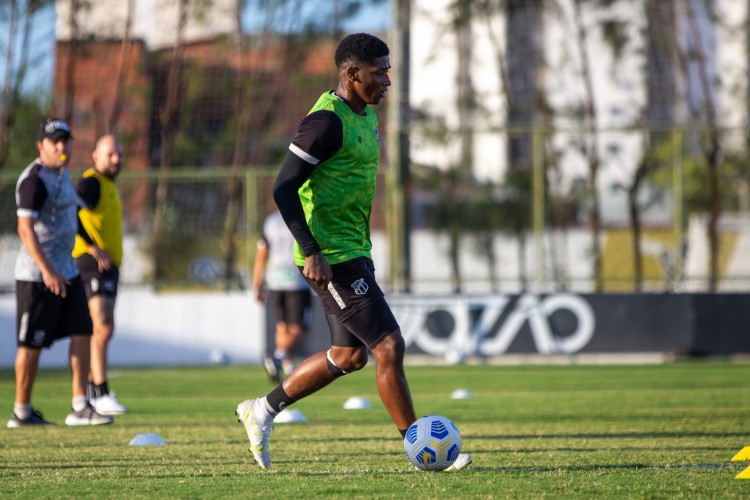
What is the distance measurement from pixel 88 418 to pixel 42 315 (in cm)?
87

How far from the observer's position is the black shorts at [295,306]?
47.2ft

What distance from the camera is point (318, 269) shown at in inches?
240

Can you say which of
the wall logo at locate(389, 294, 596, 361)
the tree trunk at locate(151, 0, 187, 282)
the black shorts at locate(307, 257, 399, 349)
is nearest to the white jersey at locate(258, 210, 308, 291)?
the wall logo at locate(389, 294, 596, 361)

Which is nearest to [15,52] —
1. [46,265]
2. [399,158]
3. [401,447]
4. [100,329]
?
[399,158]

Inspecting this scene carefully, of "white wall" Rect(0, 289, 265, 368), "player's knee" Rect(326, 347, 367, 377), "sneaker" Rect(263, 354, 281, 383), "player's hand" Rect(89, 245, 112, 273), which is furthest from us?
"white wall" Rect(0, 289, 265, 368)

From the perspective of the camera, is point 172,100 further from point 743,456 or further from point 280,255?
point 743,456

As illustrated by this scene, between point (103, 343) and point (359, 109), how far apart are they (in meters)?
4.49

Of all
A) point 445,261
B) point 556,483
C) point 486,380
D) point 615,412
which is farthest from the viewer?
point 445,261

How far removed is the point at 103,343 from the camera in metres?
10.1

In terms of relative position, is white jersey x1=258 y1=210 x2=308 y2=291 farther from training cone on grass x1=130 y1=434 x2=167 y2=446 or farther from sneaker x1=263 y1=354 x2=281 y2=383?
training cone on grass x1=130 y1=434 x2=167 y2=446

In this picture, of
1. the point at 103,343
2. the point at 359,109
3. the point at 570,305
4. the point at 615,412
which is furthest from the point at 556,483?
the point at 570,305

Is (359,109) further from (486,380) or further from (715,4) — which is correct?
(715,4)

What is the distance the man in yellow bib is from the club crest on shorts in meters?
4.19

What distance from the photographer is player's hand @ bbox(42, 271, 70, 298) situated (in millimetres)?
8695
